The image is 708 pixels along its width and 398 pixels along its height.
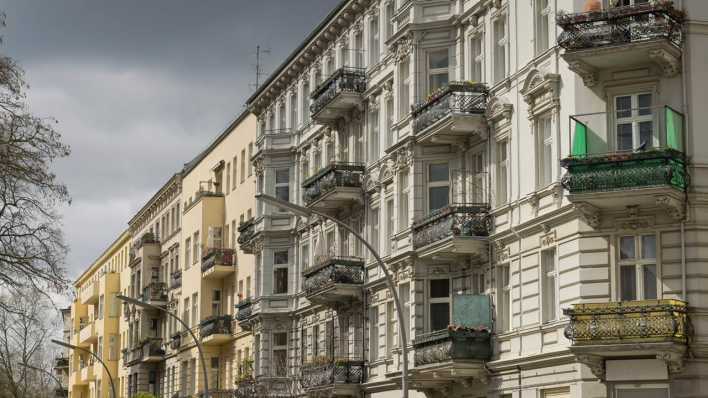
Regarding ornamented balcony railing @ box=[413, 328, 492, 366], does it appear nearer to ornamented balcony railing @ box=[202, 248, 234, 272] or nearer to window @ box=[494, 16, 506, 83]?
window @ box=[494, 16, 506, 83]

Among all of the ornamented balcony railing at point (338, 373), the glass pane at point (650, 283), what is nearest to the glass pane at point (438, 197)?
the ornamented balcony railing at point (338, 373)

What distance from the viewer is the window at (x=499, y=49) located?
39.3m

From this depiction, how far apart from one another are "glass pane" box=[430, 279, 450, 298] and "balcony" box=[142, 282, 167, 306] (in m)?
44.6

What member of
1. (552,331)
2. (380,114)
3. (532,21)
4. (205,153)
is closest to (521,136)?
(532,21)

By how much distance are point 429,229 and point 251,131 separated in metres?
27.5

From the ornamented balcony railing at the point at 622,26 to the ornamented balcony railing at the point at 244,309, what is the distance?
31534 millimetres

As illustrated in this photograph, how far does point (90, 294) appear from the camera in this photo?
385 feet

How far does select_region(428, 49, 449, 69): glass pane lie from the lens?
4338cm

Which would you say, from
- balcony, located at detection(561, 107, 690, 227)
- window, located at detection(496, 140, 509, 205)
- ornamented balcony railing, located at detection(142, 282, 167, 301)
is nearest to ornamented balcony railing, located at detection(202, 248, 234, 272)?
ornamented balcony railing, located at detection(142, 282, 167, 301)

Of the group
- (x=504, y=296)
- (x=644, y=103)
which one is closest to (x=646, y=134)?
(x=644, y=103)

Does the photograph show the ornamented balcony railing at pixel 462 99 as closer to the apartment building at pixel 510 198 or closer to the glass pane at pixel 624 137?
the apartment building at pixel 510 198

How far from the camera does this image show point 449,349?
38.8 metres

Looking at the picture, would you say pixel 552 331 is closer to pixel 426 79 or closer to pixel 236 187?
pixel 426 79

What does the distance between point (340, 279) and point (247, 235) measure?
14.0m
